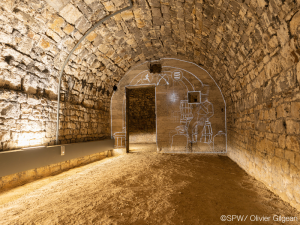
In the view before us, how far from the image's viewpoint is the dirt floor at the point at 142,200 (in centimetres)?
203

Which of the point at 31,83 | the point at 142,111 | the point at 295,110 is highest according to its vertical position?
the point at 31,83

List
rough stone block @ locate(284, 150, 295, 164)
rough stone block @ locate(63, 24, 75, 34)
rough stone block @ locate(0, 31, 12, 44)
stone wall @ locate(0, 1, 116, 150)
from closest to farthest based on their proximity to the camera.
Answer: rough stone block @ locate(284, 150, 295, 164), rough stone block @ locate(0, 31, 12, 44), stone wall @ locate(0, 1, 116, 150), rough stone block @ locate(63, 24, 75, 34)

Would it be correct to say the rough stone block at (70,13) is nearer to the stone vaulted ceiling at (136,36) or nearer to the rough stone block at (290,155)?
the stone vaulted ceiling at (136,36)

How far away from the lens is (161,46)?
5949 millimetres

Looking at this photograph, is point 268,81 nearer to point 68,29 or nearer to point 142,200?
point 142,200

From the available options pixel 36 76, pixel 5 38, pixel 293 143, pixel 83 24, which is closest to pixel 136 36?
pixel 83 24

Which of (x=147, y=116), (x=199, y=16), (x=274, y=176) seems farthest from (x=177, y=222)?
(x=147, y=116)

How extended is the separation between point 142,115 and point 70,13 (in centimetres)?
770

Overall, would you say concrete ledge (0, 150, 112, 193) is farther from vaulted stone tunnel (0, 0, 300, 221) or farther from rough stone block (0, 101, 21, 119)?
rough stone block (0, 101, 21, 119)

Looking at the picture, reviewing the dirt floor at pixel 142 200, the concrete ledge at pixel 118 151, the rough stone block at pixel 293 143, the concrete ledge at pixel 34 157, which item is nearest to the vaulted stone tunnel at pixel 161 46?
the rough stone block at pixel 293 143

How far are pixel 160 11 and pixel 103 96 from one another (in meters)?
3.71

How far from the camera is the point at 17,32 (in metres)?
3.10

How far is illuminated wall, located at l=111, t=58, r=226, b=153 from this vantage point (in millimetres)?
6309

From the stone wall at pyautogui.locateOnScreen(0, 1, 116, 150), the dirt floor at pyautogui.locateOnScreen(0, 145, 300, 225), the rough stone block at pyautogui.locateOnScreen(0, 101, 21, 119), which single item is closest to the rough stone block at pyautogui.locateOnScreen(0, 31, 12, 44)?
the stone wall at pyautogui.locateOnScreen(0, 1, 116, 150)
